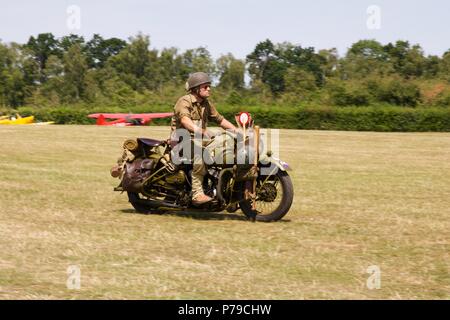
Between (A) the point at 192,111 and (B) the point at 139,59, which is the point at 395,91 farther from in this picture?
(B) the point at 139,59

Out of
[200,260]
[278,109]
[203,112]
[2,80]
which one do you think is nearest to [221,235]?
[200,260]

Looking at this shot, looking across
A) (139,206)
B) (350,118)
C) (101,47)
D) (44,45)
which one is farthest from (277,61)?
(139,206)

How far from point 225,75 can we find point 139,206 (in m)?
86.6

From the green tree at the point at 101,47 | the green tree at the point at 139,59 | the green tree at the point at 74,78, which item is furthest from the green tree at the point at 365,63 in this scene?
the green tree at the point at 101,47

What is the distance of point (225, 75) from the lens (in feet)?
314

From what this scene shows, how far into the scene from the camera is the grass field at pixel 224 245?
570cm

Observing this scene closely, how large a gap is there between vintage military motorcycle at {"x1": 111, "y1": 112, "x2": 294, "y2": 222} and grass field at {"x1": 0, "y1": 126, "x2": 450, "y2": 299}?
0.24m

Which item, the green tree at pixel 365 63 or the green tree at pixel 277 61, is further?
the green tree at pixel 277 61

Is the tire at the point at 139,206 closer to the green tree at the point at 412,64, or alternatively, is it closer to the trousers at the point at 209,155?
the trousers at the point at 209,155

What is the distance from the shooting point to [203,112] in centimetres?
931

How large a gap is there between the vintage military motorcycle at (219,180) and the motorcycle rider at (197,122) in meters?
0.13
